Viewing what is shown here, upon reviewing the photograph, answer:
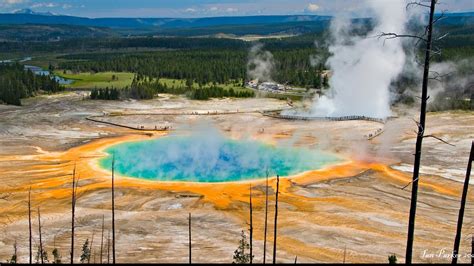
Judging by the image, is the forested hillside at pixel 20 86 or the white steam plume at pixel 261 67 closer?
the forested hillside at pixel 20 86

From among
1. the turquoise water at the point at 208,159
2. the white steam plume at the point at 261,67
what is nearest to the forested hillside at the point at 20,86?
the turquoise water at the point at 208,159

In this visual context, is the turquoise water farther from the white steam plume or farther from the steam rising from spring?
the white steam plume

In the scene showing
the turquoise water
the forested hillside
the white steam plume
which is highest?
the white steam plume

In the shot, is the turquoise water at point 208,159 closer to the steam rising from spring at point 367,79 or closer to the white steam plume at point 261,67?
the steam rising from spring at point 367,79

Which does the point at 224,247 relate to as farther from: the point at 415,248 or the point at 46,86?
the point at 46,86

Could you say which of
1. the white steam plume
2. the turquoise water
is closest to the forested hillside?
the turquoise water

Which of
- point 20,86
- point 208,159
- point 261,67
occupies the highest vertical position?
point 261,67

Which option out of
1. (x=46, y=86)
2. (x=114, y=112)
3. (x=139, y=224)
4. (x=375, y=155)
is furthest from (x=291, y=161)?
(x=46, y=86)

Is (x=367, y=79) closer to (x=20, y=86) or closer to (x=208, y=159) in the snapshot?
(x=208, y=159)

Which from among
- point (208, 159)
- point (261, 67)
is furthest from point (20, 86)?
point (261, 67)
